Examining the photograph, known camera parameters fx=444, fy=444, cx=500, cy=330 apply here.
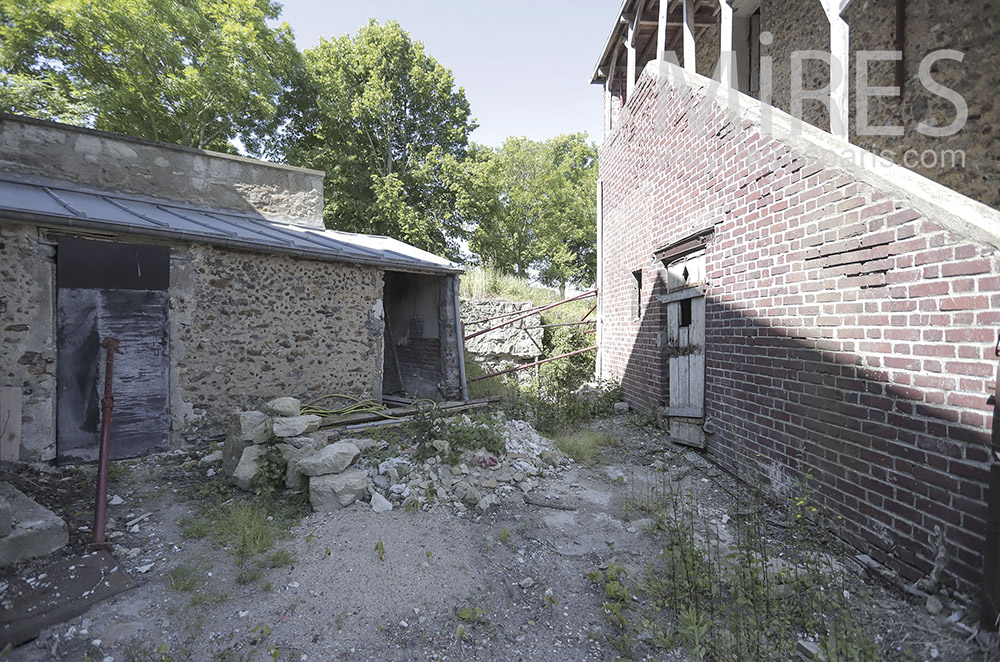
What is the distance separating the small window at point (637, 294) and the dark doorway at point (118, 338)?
255 inches

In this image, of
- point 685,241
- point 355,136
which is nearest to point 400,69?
point 355,136

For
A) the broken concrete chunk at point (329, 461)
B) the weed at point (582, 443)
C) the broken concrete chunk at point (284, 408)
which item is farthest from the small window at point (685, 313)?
the broken concrete chunk at point (284, 408)

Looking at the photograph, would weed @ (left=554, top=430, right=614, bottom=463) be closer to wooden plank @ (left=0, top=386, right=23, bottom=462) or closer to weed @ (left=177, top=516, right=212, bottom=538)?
weed @ (left=177, top=516, right=212, bottom=538)

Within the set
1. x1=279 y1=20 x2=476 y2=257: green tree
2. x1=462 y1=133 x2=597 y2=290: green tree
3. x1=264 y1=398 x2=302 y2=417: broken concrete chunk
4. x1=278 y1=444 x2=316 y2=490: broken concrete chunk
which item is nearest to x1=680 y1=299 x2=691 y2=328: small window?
x1=278 y1=444 x2=316 y2=490: broken concrete chunk

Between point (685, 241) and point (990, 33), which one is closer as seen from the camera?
point (990, 33)

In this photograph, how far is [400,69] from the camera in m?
18.7

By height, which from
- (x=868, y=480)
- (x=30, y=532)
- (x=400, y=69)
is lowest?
(x=30, y=532)

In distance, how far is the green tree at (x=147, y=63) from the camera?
12891 millimetres

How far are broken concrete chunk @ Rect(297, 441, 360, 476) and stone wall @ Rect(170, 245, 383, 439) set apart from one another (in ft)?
7.20

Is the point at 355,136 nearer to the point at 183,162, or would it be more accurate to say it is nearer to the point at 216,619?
the point at 183,162

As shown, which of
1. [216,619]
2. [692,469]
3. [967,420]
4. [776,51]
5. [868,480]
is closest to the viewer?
[967,420]

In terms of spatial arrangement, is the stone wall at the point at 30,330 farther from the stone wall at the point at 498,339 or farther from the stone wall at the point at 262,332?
the stone wall at the point at 498,339

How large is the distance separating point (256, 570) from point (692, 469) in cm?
430

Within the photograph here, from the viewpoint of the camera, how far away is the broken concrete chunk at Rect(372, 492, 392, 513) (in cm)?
395
